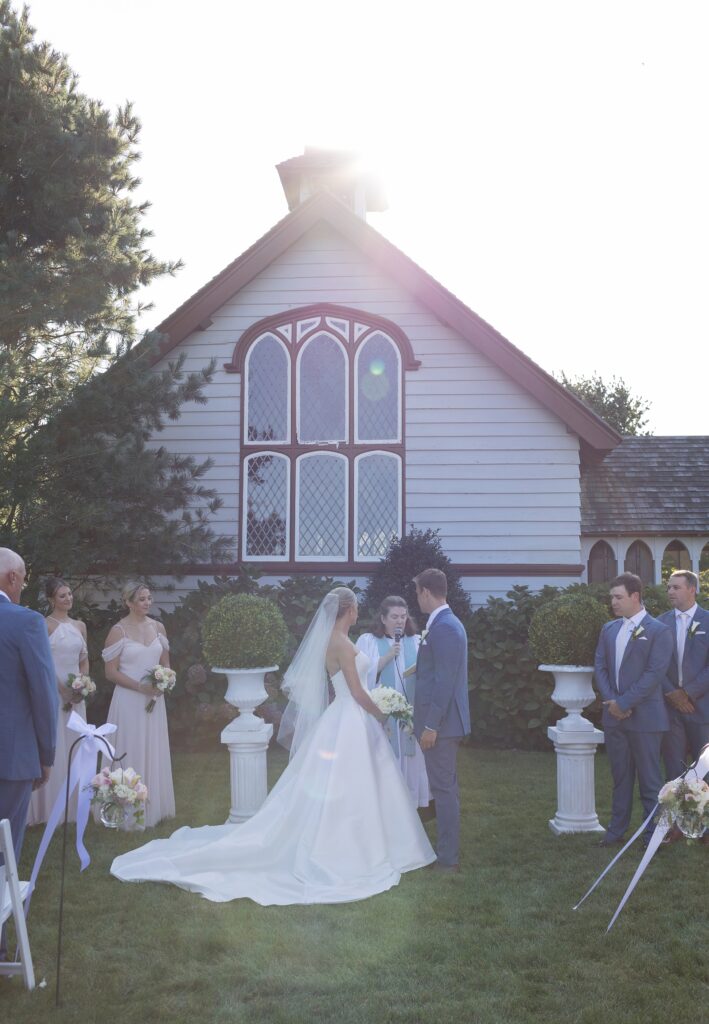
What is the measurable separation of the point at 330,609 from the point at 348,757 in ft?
3.72

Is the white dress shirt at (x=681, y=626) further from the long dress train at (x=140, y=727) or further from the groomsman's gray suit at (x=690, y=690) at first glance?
the long dress train at (x=140, y=727)

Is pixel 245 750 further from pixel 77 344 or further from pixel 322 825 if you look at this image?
pixel 77 344

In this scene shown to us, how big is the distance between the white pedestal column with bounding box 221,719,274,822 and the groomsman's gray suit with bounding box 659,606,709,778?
3448 millimetres

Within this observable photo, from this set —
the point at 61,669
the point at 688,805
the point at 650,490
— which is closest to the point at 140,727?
the point at 61,669

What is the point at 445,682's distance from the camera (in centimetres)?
655

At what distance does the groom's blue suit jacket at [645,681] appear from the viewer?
6.95 meters

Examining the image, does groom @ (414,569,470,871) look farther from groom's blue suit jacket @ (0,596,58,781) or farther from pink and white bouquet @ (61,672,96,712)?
pink and white bouquet @ (61,672,96,712)

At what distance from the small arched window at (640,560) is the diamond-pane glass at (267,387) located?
814 centimetres

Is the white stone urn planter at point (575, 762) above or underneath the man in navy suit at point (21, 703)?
underneath

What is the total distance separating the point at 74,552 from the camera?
34.2 ft

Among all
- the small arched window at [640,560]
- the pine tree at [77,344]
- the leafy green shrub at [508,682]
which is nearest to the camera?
the pine tree at [77,344]

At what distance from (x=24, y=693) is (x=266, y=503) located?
29.7 ft

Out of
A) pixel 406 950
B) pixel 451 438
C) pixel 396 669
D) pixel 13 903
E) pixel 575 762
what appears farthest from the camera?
pixel 451 438

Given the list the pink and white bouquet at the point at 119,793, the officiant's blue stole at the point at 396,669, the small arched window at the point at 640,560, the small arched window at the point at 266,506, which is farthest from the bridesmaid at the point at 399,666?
the small arched window at the point at 640,560
